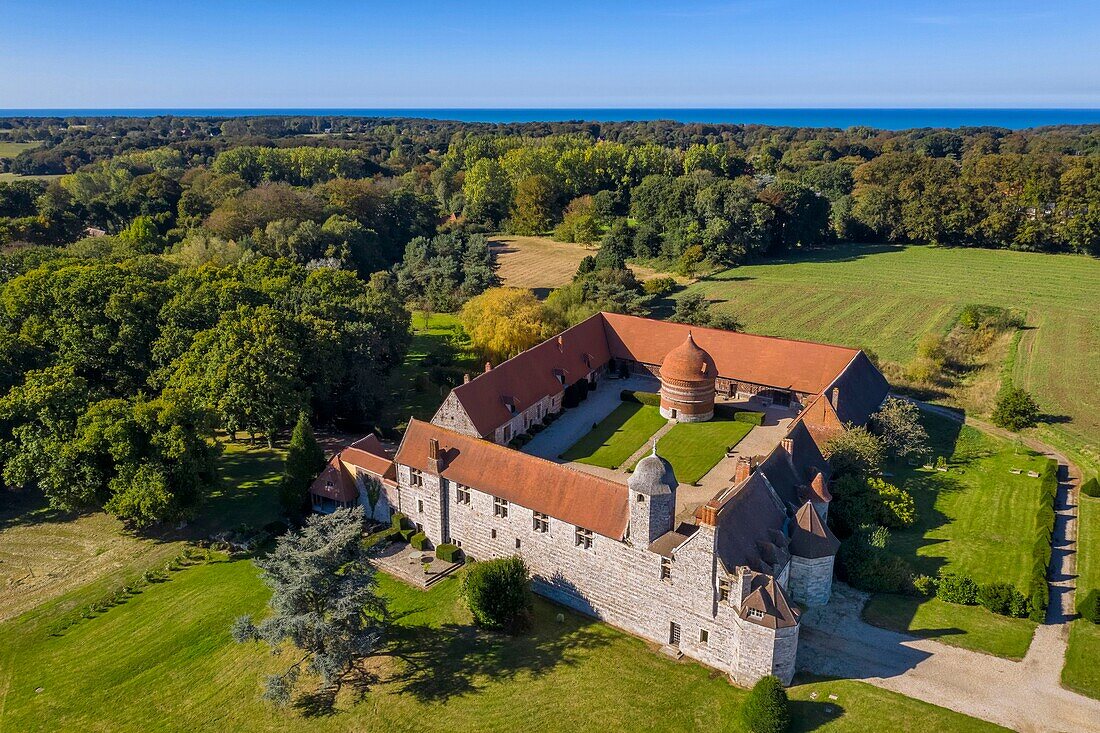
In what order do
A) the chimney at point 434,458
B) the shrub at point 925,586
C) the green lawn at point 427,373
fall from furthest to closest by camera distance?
the green lawn at point 427,373 < the chimney at point 434,458 < the shrub at point 925,586

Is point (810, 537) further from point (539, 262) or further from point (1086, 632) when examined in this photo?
point (539, 262)

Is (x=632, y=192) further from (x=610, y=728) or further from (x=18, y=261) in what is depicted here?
(x=610, y=728)

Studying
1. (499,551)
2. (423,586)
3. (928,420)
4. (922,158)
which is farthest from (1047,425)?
(922,158)

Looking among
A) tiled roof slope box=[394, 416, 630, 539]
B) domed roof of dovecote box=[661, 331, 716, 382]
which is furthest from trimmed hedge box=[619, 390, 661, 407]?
tiled roof slope box=[394, 416, 630, 539]

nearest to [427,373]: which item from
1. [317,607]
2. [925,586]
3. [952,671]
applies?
[317,607]

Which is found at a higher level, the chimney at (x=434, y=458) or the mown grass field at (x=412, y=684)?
the chimney at (x=434, y=458)

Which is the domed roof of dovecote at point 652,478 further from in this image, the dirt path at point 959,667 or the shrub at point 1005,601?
the shrub at point 1005,601

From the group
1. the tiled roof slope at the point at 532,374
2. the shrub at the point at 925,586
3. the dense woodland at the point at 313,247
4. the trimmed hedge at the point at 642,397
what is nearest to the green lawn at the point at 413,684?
the dense woodland at the point at 313,247
